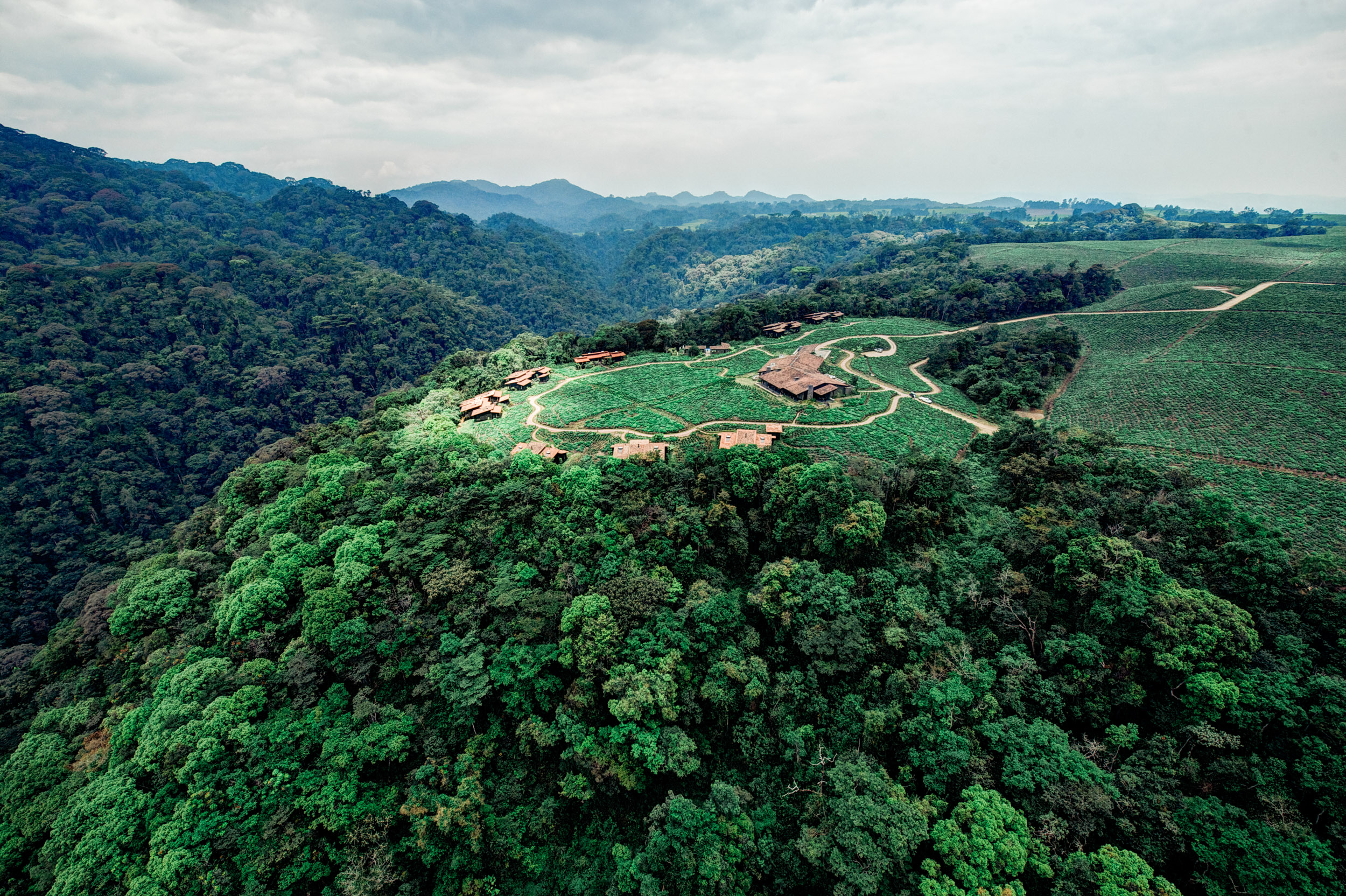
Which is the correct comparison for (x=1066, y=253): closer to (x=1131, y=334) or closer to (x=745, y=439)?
(x=1131, y=334)

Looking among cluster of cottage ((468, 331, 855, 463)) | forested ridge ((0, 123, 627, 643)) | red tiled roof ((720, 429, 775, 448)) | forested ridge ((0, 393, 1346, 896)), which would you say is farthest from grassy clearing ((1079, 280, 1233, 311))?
forested ridge ((0, 123, 627, 643))

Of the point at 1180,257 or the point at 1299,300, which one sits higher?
the point at 1180,257

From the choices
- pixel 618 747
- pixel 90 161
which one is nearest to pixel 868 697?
pixel 618 747

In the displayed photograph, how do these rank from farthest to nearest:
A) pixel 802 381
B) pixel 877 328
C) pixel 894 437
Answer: pixel 877 328
pixel 802 381
pixel 894 437

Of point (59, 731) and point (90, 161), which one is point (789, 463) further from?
point (90, 161)

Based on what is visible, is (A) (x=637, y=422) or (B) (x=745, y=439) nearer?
(B) (x=745, y=439)

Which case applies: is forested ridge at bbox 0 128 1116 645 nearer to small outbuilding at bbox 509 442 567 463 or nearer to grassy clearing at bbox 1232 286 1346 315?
grassy clearing at bbox 1232 286 1346 315

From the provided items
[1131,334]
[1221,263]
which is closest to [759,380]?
[1131,334]
